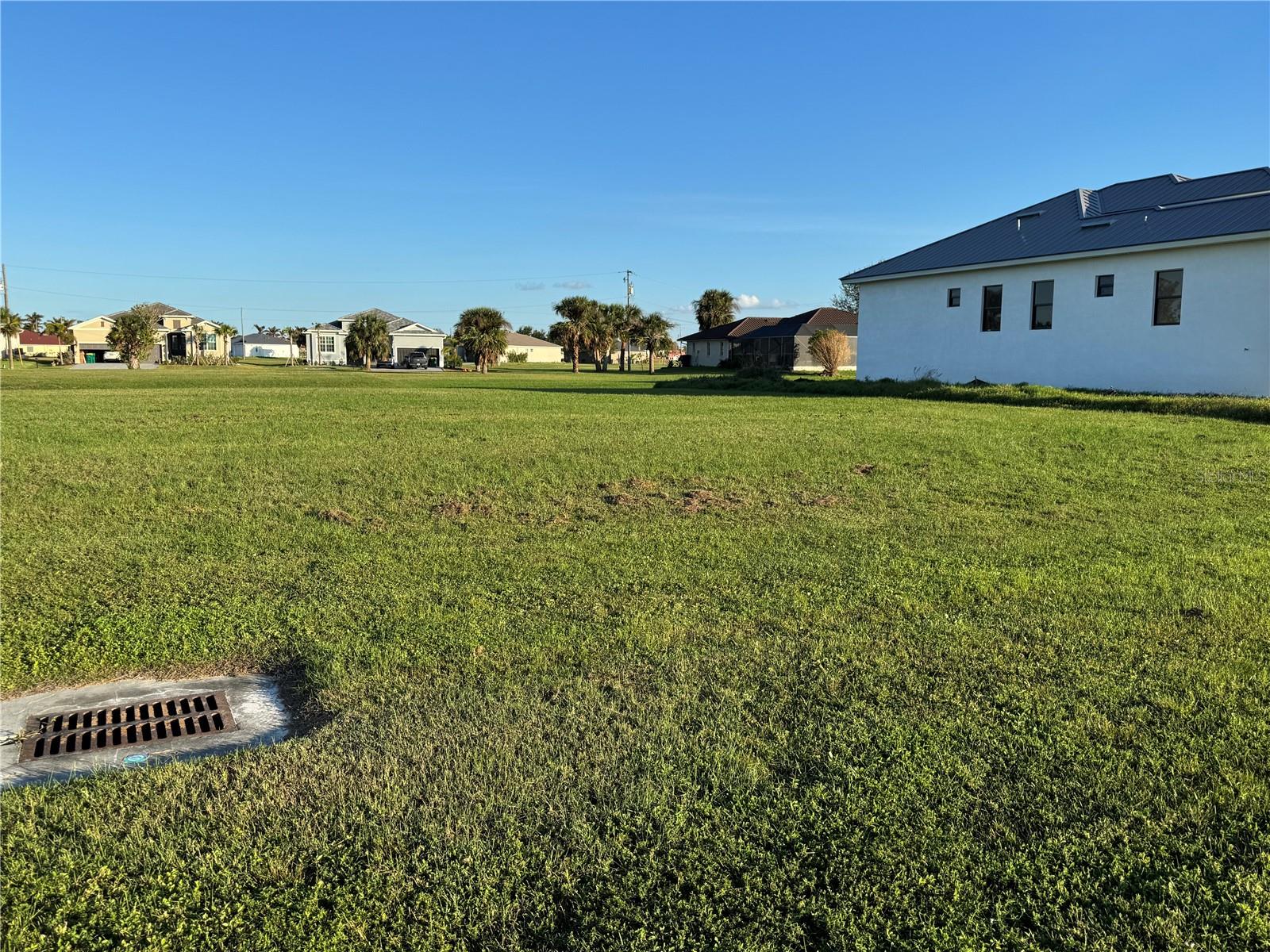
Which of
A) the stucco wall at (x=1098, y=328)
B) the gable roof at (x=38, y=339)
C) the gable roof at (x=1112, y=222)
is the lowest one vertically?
the stucco wall at (x=1098, y=328)

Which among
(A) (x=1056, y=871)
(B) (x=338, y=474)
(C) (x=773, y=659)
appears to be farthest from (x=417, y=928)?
(B) (x=338, y=474)

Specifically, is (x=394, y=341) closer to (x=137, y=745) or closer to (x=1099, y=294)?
(x=1099, y=294)

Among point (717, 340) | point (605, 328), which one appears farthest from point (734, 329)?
point (605, 328)

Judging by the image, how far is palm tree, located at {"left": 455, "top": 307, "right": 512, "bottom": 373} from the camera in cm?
6656

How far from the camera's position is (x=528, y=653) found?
4406mm

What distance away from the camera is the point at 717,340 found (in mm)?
75500

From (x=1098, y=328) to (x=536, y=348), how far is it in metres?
90.4

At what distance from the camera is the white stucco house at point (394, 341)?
74750 millimetres

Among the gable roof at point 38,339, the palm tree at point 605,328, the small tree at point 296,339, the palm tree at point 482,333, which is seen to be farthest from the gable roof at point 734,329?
the gable roof at point 38,339

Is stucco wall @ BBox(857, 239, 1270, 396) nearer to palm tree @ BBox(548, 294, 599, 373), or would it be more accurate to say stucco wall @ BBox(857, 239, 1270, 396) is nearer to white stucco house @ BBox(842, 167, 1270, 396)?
white stucco house @ BBox(842, 167, 1270, 396)

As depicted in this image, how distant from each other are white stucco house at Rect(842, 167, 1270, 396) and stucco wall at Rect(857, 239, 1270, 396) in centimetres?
3

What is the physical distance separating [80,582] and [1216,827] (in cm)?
626

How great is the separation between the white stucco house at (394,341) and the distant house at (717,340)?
2328 centimetres

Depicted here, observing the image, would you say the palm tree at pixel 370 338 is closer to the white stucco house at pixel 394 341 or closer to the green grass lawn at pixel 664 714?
the white stucco house at pixel 394 341
